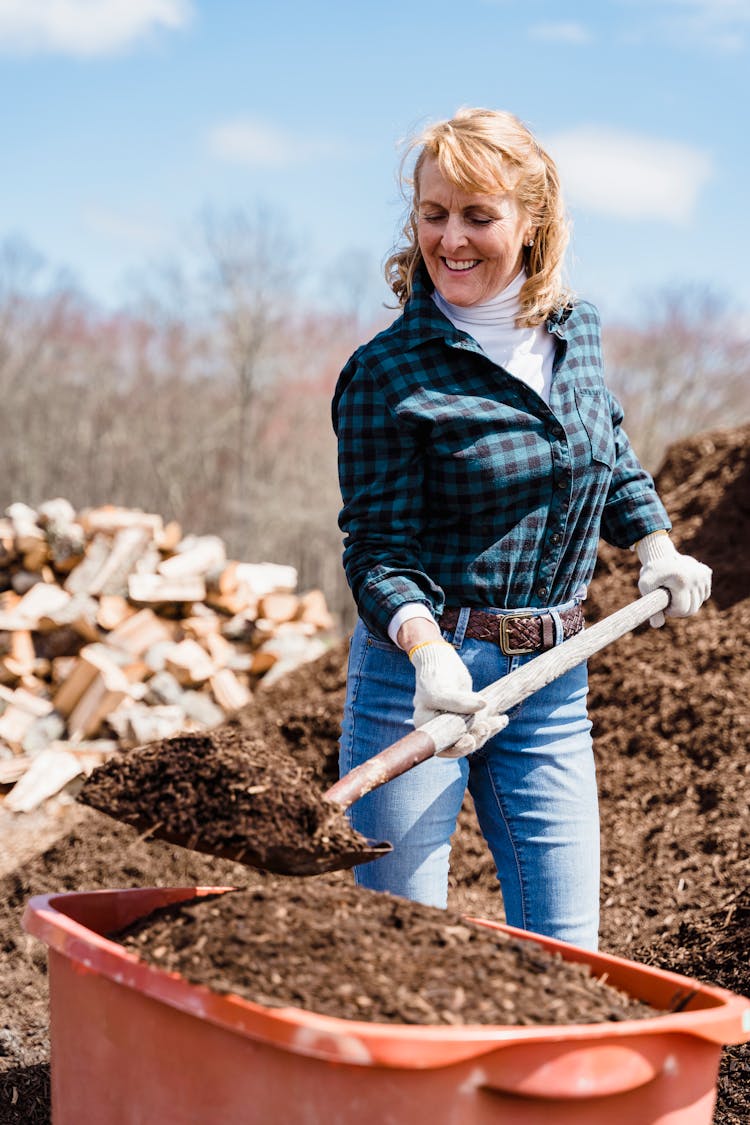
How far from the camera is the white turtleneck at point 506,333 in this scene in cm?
232

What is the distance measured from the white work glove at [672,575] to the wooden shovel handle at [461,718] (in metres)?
0.16

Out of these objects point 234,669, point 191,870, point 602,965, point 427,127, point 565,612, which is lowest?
point 191,870

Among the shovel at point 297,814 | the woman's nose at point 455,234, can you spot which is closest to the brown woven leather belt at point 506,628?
the shovel at point 297,814

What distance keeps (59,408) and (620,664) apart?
16.0 metres

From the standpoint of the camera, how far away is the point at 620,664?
4.89 meters

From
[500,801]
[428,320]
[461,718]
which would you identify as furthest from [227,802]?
[428,320]

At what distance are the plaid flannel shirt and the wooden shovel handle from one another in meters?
0.13

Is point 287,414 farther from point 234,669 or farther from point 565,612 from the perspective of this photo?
point 565,612

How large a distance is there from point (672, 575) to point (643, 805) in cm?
195

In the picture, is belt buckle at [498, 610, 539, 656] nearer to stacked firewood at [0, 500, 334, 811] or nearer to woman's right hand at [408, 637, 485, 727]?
woman's right hand at [408, 637, 485, 727]

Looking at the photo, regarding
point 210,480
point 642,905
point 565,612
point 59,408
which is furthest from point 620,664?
point 59,408

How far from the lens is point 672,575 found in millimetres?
2590

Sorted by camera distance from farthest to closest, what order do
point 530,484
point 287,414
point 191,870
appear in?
point 287,414 → point 191,870 → point 530,484

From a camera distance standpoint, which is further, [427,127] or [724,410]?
[724,410]
